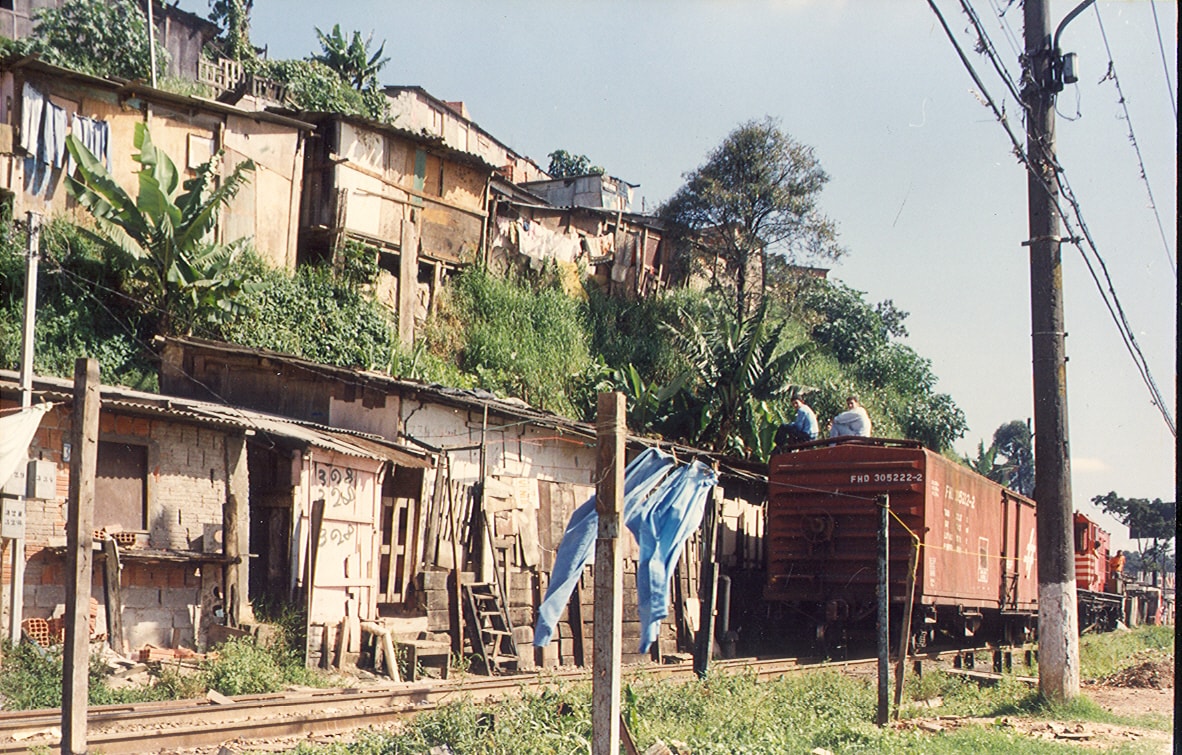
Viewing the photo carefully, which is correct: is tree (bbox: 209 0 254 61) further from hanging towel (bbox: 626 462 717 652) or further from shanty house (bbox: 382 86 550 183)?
hanging towel (bbox: 626 462 717 652)

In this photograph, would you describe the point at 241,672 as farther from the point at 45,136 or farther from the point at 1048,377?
the point at 45,136

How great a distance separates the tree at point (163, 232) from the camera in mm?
19250

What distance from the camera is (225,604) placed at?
1478 centimetres

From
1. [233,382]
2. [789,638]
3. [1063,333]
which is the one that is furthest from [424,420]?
[1063,333]

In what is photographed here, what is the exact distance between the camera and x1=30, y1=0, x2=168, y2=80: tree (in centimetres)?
2909

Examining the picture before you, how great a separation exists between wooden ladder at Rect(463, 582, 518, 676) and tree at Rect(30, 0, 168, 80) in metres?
18.5

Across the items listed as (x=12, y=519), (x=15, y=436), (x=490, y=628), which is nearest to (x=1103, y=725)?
(x=490, y=628)

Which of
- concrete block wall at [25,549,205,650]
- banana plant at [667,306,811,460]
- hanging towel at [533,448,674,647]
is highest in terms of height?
banana plant at [667,306,811,460]

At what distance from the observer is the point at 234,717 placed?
10.8 meters

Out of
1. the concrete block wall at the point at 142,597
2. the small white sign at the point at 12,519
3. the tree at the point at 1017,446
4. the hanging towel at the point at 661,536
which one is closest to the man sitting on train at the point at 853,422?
the hanging towel at the point at 661,536

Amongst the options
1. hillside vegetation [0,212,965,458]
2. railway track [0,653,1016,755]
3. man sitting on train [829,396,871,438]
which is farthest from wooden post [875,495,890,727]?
hillside vegetation [0,212,965,458]

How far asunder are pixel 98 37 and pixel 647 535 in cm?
2462

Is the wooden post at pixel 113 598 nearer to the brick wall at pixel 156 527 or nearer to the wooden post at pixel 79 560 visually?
the brick wall at pixel 156 527

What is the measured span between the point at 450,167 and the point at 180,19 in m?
12.6
